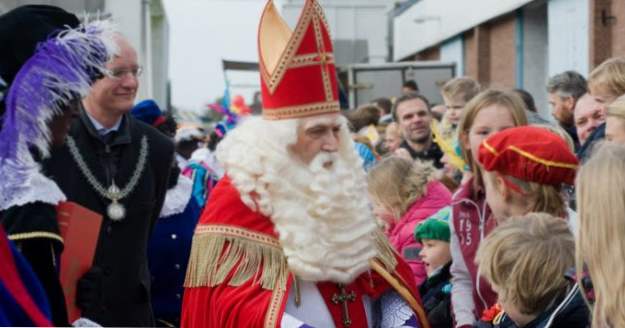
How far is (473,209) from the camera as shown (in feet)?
15.3

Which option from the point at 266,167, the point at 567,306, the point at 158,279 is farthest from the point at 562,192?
the point at 158,279

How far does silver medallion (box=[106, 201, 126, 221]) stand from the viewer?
482cm

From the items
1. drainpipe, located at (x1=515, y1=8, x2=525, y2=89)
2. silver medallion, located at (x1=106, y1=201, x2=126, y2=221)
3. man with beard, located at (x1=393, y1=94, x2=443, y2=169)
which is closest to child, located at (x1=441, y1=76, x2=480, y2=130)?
man with beard, located at (x1=393, y1=94, x2=443, y2=169)

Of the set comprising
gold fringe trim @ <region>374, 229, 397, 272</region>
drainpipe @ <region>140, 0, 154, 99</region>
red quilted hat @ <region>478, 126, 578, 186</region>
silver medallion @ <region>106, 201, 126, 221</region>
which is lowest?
gold fringe trim @ <region>374, 229, 397, 272</region>

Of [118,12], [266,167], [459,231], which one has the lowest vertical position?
[459,231]

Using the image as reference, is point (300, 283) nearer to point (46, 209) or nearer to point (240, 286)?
point (240, 286)

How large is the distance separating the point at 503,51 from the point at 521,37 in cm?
155

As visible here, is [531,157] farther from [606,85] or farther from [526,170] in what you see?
[606,85]

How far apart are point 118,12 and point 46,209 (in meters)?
4.30

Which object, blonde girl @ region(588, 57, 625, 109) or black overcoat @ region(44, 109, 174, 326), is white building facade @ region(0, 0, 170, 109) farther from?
blonde girl @ region(588, 57, 625, 109)

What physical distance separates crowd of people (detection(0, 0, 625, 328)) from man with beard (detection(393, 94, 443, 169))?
6.77 feet

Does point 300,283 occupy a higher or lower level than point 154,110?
lower

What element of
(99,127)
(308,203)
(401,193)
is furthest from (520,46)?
(308,203)

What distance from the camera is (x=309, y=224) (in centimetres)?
384
